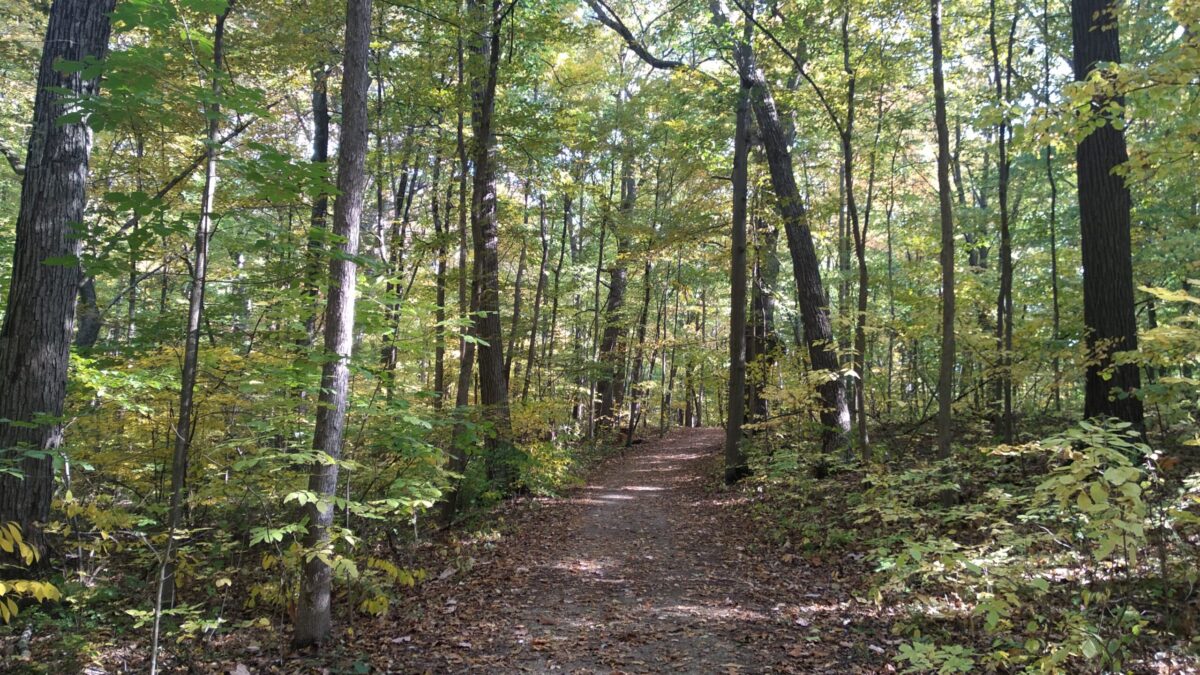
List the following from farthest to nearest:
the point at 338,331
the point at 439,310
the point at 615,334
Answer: the point at 615,334 → the point at 439,310 → the point at 338,331

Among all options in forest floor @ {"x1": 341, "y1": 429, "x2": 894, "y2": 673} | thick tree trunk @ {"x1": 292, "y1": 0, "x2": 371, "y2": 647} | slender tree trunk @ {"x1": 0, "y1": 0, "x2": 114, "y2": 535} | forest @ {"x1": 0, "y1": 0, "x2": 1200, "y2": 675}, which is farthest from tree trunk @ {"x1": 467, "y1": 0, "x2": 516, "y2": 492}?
slender tree trunk @ {"x1": 0, "y1": 0, "x2": 114, "y2": 535}

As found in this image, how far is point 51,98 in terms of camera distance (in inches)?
215

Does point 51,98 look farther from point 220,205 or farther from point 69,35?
point 220,205

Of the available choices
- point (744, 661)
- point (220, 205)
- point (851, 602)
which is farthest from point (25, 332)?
point (851, 602)

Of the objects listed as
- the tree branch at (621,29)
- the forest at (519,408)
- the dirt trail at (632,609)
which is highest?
the tree branch at (621,29)

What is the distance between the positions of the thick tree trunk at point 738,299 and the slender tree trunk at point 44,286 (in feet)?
30.0

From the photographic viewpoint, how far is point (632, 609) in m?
5.63

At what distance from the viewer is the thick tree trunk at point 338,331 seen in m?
4.73

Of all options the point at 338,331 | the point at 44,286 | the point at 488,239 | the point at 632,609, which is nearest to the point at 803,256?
the point at 488,239

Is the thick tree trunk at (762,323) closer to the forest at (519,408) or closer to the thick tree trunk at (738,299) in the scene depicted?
the forest at (519,408)

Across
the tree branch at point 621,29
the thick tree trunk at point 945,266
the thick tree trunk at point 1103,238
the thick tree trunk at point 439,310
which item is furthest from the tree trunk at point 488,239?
the thick tree trunk at point 1103,238

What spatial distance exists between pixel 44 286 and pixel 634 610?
631cm

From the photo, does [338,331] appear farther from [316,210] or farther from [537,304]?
[537,304]

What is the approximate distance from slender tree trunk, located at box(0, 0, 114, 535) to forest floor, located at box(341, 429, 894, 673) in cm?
349
